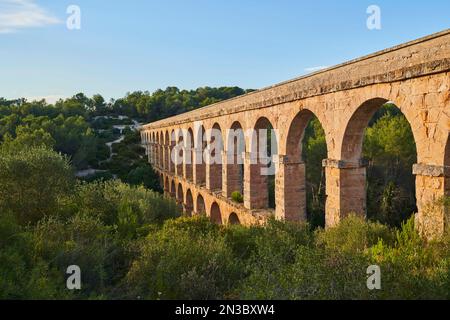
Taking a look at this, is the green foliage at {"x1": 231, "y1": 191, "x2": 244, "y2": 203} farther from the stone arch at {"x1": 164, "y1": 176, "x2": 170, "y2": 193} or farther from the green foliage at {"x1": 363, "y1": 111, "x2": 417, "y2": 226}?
the stone arch at {"x1": 164, "y1": 176, "x2": 170, "y2": 193}

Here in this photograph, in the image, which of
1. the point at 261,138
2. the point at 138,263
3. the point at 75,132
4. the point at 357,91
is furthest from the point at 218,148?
the point at 75,132

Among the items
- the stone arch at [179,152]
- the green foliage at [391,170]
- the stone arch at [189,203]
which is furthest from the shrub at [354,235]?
the stone arch at [179,152]

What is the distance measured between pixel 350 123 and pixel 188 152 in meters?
16.2

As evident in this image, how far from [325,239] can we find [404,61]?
370cm

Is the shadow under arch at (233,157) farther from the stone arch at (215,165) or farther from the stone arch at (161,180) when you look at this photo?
the stone arch at (161,180)

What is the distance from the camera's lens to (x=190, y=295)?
4805mm

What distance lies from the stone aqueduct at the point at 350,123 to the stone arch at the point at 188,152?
24.4ft

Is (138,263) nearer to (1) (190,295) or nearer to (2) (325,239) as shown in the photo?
(1) (190,295)

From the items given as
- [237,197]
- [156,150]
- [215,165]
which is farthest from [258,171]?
[156,150]

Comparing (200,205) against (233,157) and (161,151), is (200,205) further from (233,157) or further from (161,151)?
(161,151)

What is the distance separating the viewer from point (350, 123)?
8.64 m

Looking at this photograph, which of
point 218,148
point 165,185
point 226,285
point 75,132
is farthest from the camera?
point 75,132

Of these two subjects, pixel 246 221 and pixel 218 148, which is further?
pixel 218 148

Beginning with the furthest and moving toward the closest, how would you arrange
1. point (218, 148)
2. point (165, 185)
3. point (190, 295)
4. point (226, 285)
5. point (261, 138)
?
point (165, 185), point (218, 148), point (261, 138), point (226, 285), point (190, 295)
